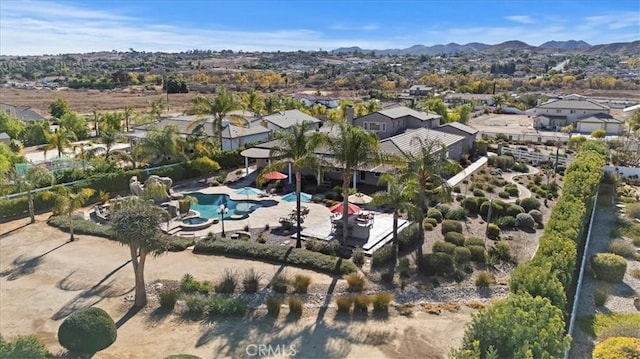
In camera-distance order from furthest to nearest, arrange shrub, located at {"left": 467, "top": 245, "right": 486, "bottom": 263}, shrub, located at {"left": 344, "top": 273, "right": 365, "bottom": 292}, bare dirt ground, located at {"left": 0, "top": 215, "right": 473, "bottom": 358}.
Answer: shrub, located at {"left": 467, "top": 245, "right": 486, "bottom": 263} → shrub, located at {"left": 344, "top": 273, "right": 365, "bottom": 292} → bare dirt ground, located at {"left": 0, "top": 215, "right": 473, "bottom": 358}

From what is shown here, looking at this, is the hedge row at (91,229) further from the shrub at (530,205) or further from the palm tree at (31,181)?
the shrub at (530,205)

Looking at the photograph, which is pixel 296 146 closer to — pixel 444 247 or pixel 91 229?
pixel 444 247

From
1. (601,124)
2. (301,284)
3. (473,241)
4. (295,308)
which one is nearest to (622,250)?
(473,241)

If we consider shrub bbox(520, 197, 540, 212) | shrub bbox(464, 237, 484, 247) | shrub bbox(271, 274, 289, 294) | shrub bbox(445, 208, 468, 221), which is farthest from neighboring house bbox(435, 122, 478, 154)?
shrub bbox(271, 274, 289, 294)

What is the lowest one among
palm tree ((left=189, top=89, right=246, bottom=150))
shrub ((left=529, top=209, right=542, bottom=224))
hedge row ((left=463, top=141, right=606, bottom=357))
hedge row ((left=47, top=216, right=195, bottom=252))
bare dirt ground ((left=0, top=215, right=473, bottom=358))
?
bare dirt ground ((left=0, top=215, right=473, bottom=358))

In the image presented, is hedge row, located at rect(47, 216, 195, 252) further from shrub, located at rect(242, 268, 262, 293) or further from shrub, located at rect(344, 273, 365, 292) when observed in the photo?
shrub, located at rect(344, 273, 365, 292)

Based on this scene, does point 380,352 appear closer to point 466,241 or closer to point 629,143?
point 466,241
